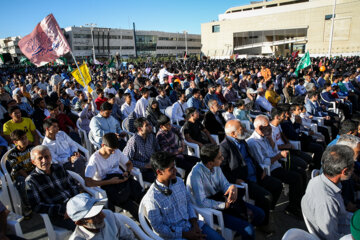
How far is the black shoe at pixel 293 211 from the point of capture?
3107mm

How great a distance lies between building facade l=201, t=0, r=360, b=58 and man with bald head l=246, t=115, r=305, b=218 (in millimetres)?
42685

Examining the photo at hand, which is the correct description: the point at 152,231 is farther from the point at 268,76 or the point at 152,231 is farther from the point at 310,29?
the point at 310,29

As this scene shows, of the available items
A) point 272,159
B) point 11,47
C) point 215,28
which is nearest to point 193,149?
point 272,159

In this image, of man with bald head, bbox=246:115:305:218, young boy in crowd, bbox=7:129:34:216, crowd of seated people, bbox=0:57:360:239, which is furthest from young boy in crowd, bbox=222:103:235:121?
young boy in crowd, bbox=7:129:34:216

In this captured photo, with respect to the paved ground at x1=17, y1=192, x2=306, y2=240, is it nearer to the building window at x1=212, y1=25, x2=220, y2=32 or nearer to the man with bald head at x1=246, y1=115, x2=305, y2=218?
the man with bald head at x1=246, y1=115, x2=305, y2=218

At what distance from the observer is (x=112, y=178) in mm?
2871

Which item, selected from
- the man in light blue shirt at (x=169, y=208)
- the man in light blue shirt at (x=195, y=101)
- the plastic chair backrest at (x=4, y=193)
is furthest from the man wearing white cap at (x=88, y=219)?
the man in light blue shirt at (x=195, y=101)

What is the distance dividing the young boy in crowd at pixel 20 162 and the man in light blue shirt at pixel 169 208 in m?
1.99

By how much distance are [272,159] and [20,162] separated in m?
3.51

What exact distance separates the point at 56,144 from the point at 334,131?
5932 millimetres

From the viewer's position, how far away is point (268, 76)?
38.0ft

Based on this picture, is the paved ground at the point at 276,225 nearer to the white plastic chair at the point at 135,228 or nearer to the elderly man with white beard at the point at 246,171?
the elderly man with white beard at the point at 246,171

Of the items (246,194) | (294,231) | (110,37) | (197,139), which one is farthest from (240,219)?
(110,37)

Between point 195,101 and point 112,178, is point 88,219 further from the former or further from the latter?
point 195,101
